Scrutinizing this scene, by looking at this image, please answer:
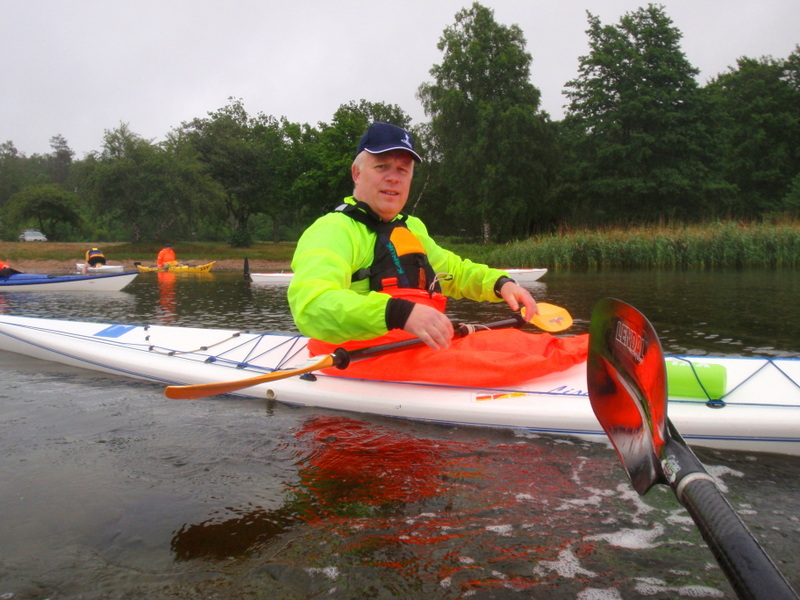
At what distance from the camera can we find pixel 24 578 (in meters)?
2.14

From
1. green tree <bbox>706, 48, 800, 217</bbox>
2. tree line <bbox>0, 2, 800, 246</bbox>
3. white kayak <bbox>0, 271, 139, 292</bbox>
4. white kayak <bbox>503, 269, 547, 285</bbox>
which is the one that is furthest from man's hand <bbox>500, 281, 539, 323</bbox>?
green tree <bbox>706, 48, 800, 217</bbox>

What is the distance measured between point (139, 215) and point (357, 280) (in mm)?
34145

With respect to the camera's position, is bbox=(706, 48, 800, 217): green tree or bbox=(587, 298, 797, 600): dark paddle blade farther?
bbox=(706, 48, 800, 217): green tree

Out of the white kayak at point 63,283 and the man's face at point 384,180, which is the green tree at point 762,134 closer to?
the white kayak at point 63,283

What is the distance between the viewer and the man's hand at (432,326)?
2627 millimetres

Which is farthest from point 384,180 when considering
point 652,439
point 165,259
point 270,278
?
point 165,259

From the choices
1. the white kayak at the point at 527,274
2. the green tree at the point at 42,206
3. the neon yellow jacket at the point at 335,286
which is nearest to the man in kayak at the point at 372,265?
the neon yellow jacket at the point at 335,286

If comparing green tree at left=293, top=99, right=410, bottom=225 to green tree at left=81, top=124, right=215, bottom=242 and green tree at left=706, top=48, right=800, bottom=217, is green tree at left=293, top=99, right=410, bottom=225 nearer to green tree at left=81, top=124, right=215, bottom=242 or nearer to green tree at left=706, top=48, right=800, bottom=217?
green tree at left=81, top=124, right=215, bottom=242

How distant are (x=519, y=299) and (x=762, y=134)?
38158mm

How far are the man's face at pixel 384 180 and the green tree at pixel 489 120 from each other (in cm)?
2882

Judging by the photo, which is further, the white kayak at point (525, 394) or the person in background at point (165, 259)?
the person in background at point (165, 259)

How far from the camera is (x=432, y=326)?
2629mm

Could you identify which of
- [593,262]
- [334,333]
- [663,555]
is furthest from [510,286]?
[593,262]

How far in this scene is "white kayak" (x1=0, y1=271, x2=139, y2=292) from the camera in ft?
42.9
